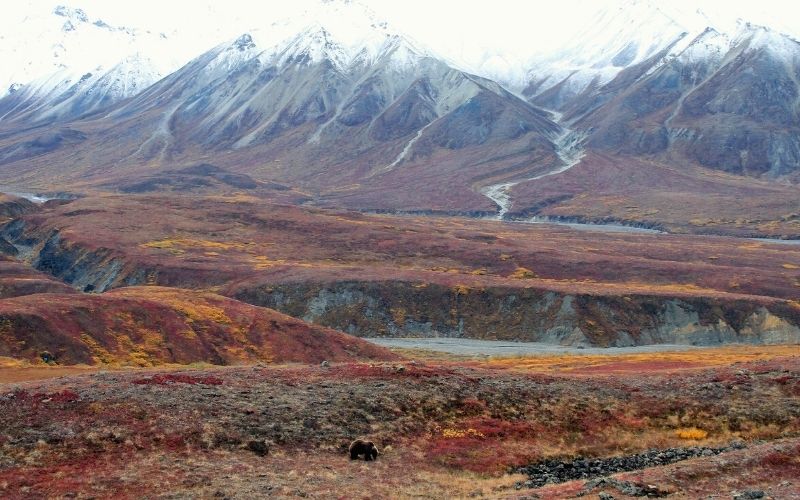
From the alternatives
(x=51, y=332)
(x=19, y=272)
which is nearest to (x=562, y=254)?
(x=19, y=272)

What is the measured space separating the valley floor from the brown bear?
1.65 ft

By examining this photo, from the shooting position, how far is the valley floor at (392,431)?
30984 millimetres

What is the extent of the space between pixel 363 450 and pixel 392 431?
129 inches

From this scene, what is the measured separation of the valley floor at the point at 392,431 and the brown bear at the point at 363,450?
1.65ft

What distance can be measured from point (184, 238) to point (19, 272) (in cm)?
4380

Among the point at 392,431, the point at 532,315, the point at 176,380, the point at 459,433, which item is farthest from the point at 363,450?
the point at 532,315

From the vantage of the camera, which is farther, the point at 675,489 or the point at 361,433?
the point at 361,433

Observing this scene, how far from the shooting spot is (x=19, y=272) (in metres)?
125

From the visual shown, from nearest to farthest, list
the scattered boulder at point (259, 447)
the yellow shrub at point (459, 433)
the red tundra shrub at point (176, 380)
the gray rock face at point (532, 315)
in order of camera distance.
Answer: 1. the scattered boulder at point (259, 447)
2. the yellow shrub at point (459, 433)
3. the red tundra shrub at point (176, 380)
4. the gray rock face at point (532, 315)

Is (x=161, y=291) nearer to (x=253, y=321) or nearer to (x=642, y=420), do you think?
(x=253, y=321)

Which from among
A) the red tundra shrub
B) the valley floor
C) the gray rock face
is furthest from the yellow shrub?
the gray rock face

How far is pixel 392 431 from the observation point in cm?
3878

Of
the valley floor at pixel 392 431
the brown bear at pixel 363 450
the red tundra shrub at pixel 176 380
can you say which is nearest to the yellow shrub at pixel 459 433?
the valley floor at pixel 392 431

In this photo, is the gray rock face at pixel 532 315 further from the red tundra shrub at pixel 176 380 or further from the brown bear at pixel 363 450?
the brown bear at pixel 363 450
